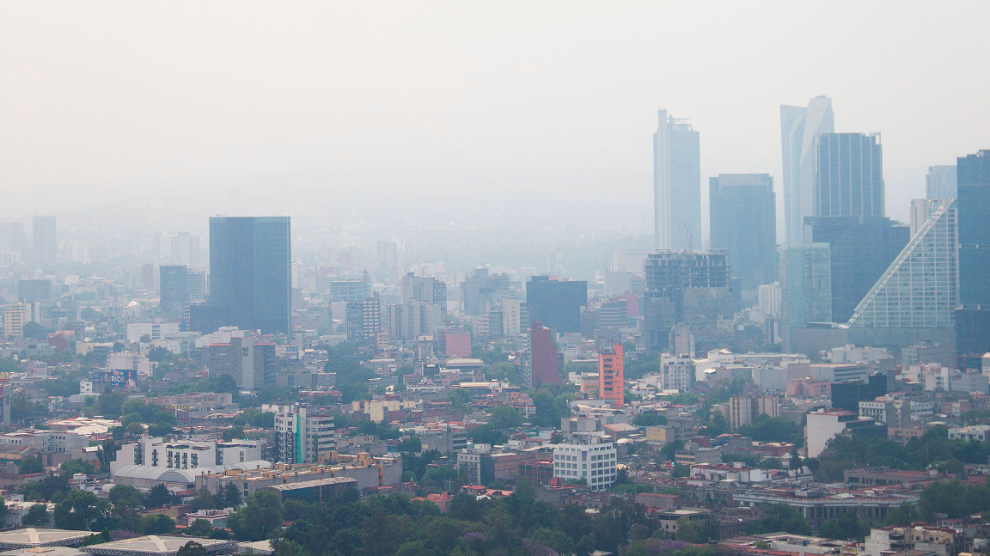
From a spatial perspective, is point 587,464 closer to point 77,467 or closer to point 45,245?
point 77,467

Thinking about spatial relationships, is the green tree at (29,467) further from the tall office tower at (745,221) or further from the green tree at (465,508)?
the tall office tower at (745,221)

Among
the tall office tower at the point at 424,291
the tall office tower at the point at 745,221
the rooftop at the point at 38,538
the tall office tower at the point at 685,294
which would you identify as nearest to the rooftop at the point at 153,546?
the rooftop at the point at 38,538

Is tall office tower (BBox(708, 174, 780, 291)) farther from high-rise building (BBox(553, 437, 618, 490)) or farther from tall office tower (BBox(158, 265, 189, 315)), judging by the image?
high-rise building (BBox(553, 437, 618, 490))

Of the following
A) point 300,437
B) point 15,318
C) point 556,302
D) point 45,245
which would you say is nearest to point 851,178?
point 556,302

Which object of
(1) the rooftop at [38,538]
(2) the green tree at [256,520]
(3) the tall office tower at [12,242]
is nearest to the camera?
(1) the rooftop at [38,538]

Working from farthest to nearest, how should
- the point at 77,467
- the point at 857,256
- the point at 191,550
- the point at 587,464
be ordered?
the point at 857,256, the point at 77,467, the point at 587,464, the point at 191,550

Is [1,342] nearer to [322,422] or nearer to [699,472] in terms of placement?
[322,422]
